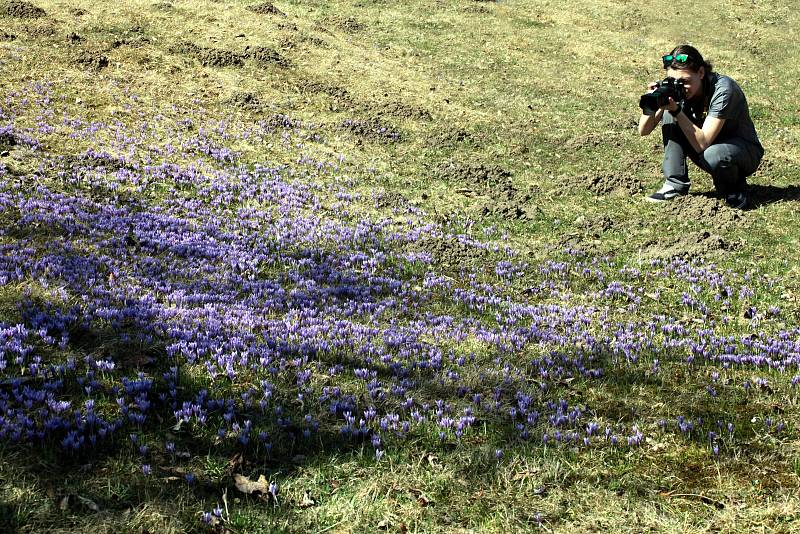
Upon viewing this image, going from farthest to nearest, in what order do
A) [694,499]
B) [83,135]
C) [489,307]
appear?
[83,135] < [489,307] < [694,499]

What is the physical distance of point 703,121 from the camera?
A: 10727 millimetres

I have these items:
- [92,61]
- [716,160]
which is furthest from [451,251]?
[92,61]

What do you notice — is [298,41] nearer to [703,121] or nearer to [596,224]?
[596,224]

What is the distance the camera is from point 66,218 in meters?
8.59

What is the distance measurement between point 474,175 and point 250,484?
9.44 m

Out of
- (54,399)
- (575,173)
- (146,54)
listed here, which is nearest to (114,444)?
(54,399)

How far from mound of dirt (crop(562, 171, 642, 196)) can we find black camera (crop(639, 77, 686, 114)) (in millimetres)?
2256

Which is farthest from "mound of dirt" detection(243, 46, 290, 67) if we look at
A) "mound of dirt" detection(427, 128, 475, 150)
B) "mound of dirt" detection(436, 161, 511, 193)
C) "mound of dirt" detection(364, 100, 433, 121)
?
"mound of dirt" detection(436, 161, 511, 193)

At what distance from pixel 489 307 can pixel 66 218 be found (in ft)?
18.6

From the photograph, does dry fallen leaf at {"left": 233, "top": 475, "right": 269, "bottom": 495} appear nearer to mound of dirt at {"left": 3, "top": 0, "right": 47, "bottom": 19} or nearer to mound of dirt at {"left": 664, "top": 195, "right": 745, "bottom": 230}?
mound of dirt at {"left": 664, "top": 195, "right": 745, "bottom": 230}

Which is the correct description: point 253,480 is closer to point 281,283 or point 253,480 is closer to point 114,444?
point 114,444

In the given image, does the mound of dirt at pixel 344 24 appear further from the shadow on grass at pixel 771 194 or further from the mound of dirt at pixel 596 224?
the shadow on grass at pixel 771 194

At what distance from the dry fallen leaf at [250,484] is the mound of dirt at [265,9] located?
61.8 feet

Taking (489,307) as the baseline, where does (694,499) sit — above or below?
above
